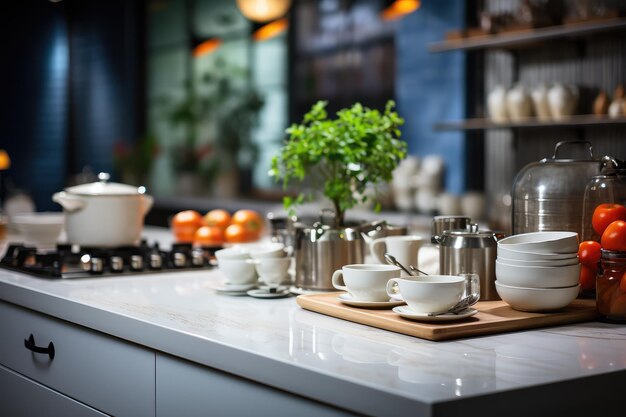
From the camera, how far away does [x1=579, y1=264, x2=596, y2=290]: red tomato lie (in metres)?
1.54

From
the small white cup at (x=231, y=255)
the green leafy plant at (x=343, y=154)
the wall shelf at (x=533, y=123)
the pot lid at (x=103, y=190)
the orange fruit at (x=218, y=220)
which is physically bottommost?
the small white cup at (x=231, y=255)

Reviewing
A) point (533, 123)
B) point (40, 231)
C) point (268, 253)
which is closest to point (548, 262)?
point (268, 253)

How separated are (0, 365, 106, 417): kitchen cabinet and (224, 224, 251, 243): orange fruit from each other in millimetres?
973

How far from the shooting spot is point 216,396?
4.30 feet

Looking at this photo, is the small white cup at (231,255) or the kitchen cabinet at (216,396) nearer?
the kitchen cabinet at (216,396)

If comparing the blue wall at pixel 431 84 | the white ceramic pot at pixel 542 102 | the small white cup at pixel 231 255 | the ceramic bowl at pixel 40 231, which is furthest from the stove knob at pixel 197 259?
the blue wall at pixel 431 84

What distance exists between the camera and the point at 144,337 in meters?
1.47

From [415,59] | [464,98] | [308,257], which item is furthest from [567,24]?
[308,257]

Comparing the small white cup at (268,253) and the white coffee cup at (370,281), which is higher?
the small white cup at (268,253)

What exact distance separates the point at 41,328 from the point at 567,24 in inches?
123

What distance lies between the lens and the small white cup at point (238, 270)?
5.90ft

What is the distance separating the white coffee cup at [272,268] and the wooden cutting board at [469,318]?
0.70 feet

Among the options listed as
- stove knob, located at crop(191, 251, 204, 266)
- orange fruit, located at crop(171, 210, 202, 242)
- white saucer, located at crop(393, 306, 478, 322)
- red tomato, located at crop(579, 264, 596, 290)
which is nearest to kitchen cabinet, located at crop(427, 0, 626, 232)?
orange fruit, located at crop(171, 210, 202, 242)

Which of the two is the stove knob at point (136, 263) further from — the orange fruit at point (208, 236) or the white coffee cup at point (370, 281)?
the white coffee cup at point (370, 281)
